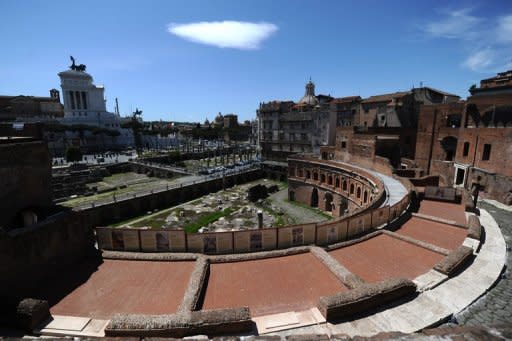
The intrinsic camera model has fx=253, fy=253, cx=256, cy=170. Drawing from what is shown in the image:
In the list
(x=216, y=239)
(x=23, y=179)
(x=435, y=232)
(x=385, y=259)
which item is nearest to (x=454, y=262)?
(x=385, y=259)

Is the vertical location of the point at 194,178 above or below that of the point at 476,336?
below

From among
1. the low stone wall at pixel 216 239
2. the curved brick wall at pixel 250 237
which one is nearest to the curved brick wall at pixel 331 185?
the curved brick wall at pixel 250 237

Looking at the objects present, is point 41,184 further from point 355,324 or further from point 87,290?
point 355,324

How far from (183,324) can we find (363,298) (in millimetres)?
5684

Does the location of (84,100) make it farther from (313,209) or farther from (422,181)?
(422,181)

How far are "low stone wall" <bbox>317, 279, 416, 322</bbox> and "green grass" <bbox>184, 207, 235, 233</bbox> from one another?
2355cm

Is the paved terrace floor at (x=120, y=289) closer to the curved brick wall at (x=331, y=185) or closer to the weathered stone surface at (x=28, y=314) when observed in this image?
the weathered stone surface at (x=28, y=314)

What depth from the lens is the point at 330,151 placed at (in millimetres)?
46156

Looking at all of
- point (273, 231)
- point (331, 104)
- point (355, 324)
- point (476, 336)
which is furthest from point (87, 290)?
point (331, 104)

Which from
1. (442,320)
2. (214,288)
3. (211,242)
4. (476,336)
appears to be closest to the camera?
(476,336)

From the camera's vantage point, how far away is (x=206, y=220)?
1314 inches

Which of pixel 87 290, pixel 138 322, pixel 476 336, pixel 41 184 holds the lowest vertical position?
pixel 87 290

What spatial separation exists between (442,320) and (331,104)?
5490cm

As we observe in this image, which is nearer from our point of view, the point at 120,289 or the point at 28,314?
the point at 28,314
